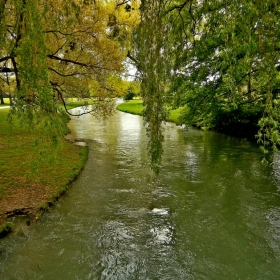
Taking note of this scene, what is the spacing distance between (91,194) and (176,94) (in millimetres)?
5754

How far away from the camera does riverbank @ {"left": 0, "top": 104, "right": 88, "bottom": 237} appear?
4.90m

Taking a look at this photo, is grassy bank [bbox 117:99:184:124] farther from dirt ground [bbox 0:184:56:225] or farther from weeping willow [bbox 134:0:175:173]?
weeping willow [bbox 134:0:175:173]

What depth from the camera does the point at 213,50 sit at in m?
9.35

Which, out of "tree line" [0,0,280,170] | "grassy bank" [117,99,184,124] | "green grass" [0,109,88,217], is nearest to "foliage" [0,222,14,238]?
"green grass" [0,109,88,217]

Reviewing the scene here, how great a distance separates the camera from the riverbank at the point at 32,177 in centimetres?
490

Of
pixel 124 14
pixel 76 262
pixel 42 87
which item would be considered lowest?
pixel 76 262

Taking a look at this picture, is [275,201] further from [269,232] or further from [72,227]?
[72,227]

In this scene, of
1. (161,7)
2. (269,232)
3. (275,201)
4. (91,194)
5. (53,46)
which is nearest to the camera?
(161,7)

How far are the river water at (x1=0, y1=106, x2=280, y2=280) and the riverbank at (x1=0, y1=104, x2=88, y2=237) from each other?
33 cm

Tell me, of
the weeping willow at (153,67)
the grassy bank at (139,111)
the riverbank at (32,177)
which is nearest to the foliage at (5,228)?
the riverbank at (32,177)

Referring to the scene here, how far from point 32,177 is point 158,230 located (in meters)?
4.20

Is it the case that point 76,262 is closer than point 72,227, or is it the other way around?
point 76,262

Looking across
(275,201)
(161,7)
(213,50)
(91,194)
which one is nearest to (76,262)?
(91,194)

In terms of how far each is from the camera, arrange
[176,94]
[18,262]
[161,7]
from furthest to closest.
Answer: [176,94], [18,262], [161,7]
